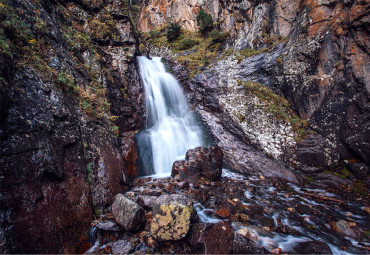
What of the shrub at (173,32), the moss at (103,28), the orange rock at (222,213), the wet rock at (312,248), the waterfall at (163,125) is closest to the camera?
the wet rock at (312,248)

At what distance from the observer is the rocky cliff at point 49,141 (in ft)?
9.34

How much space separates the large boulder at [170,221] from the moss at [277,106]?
6.57 meters

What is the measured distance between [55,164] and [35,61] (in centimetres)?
299

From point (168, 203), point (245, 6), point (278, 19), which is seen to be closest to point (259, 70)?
point (278, 19)

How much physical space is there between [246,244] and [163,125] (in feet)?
26.0

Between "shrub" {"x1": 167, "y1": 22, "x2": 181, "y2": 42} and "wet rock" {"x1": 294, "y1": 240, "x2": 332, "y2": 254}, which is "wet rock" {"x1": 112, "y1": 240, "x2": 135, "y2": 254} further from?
"shrub" {"x1": 167, "y1": 22, "x2": 181, "y2": 42}

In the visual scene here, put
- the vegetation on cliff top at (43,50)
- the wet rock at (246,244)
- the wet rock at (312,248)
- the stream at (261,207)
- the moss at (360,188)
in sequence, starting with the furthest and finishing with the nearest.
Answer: the moss at (360,188)
the vegetation on cliff top at (43,50)
the stream at (261,207)
the wet rock at (312,248)
the wet rock at (246,244)

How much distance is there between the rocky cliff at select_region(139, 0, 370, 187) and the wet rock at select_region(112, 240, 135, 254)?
565cm

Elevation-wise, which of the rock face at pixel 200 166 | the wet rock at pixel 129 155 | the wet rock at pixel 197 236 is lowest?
the wet rock at pixel 197 236

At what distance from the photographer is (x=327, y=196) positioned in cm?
536

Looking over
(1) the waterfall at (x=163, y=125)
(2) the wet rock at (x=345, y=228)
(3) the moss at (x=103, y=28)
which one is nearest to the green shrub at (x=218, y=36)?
(1) the waterfall at (x=163, y=125)

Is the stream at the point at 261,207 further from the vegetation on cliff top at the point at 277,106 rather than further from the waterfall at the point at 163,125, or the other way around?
the vegetation on cliff top at the point at 277,106

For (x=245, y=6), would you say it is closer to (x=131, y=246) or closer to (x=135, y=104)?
(x=135, y=104)

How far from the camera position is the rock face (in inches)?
260
